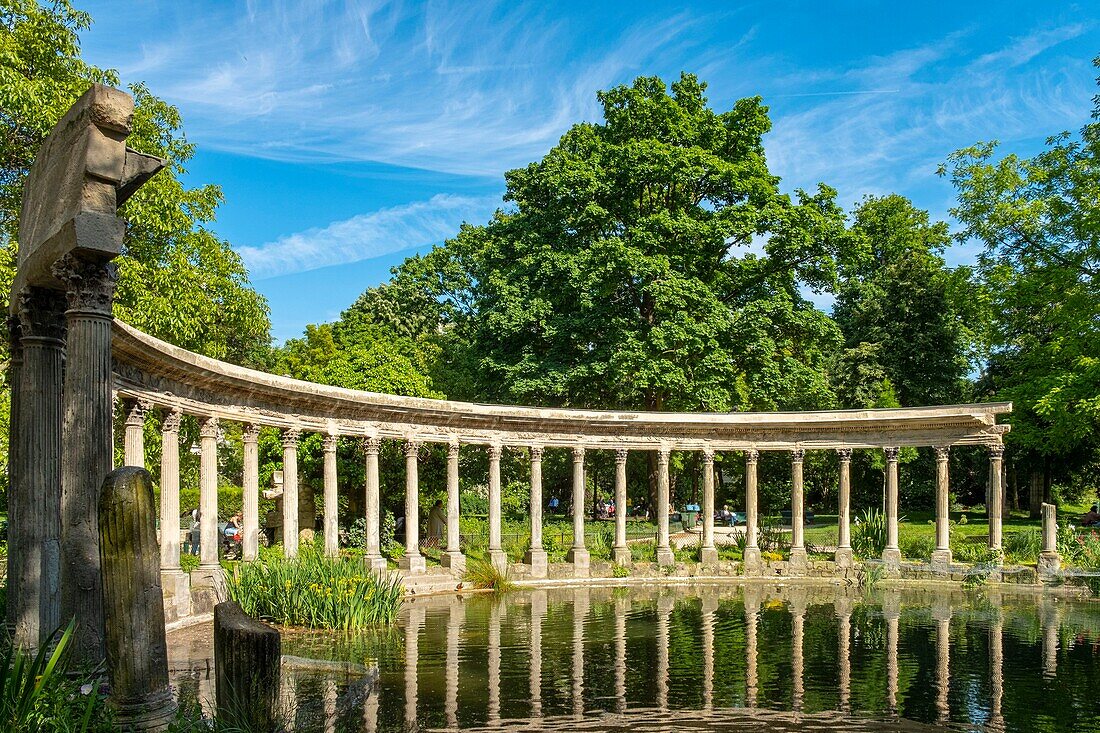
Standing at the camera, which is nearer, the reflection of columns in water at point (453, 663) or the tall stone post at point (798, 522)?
the reflection of columns in water at point (453, 663)

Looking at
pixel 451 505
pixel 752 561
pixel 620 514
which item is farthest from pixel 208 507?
pixel 752 561

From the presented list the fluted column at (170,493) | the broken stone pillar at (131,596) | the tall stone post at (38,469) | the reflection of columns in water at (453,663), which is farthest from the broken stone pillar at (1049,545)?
the tall stone post at (38,469)

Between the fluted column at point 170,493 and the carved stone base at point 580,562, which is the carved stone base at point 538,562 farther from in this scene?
the fluted column at point 170,493

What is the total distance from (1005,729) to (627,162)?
24.8 m

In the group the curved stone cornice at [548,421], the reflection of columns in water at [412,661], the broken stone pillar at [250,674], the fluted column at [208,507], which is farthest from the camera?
the curved stone cornice at [548,421]

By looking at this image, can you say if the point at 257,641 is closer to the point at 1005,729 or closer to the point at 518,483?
the point at 1005,729

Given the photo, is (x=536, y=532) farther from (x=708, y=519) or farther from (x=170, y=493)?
(x=170, y=493)

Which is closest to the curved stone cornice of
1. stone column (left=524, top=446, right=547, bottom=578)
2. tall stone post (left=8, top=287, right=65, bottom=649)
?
stone column (left=524, top=446, right=547, bottom=578)

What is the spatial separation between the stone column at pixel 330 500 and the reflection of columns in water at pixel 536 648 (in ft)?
19.3

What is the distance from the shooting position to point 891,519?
103 feet

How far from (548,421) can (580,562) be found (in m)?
4.98

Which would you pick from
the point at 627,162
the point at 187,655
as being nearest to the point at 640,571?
the point at 627,162

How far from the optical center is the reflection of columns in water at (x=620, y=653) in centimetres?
1353

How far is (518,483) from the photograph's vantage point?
46.3 m
